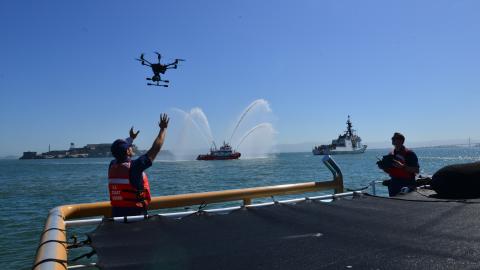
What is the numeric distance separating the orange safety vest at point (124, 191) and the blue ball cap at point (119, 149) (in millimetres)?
94

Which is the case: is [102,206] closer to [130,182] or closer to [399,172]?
[130,182]

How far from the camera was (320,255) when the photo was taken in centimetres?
249

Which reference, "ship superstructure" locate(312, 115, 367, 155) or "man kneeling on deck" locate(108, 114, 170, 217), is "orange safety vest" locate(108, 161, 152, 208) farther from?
"ship superstructure" locate(312, 115, 367, 155)

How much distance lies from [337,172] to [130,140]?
2.65m

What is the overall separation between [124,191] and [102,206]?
263 mm

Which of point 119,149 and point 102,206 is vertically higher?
point 119,149

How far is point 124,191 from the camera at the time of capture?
14.2 feet

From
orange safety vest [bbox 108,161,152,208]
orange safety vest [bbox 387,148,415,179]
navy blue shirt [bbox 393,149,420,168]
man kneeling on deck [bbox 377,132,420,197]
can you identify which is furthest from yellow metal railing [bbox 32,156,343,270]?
navy blue shirt [bbox 393,149,420,168]

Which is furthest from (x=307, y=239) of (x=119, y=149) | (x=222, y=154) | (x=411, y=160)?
(x=222, y=154)

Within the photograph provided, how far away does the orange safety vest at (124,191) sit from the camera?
428cm

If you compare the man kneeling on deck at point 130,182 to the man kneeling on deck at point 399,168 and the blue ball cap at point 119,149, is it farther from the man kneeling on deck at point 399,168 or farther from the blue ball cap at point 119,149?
the man kneeling on deck at point 399,168

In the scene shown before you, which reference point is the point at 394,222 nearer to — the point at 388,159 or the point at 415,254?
the point at 415,254

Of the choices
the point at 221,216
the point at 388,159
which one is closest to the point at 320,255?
the point at 221,216

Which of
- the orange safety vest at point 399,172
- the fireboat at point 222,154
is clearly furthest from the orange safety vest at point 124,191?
the fireboat at point 222,154
